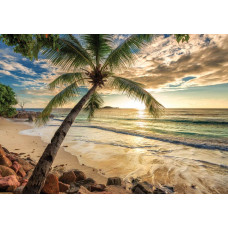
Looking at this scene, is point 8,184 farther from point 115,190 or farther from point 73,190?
point 115,190

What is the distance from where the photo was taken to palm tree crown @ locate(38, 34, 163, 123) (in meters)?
2.38

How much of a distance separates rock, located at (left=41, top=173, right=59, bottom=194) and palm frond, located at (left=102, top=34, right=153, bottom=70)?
222cm

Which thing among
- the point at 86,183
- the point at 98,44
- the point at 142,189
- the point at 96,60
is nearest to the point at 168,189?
the point at 142,189

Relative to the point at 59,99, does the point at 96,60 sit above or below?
above

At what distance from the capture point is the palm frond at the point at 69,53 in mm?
2418

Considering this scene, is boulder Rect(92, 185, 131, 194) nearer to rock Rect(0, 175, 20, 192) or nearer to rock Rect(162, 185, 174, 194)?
rock Rect(162, 185, 174, 194)

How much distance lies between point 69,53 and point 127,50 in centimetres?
122

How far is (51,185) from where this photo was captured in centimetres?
188

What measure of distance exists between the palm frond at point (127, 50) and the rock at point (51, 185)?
7.28 feet
